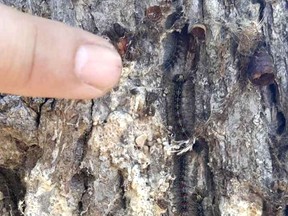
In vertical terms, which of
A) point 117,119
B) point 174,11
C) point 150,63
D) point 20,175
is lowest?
point 20,175

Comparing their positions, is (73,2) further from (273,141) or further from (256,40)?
(273,141)

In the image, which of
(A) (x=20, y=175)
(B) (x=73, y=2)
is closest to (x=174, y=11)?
(B) (x=73, y=2)

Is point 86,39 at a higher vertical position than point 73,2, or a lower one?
lower

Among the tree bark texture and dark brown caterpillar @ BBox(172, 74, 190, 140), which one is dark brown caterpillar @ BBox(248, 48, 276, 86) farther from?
dark brown caterpillar @ BBox(172, 74, 190, 140)

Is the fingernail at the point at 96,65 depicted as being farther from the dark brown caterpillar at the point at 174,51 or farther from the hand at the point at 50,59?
the dark brown caterpillar at the point at 174,51

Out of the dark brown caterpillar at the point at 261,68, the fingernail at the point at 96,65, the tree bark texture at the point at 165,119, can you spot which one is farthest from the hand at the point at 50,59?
the dark brown caterpillar at the point at 261,68

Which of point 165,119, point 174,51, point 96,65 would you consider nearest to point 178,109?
point 165,119
